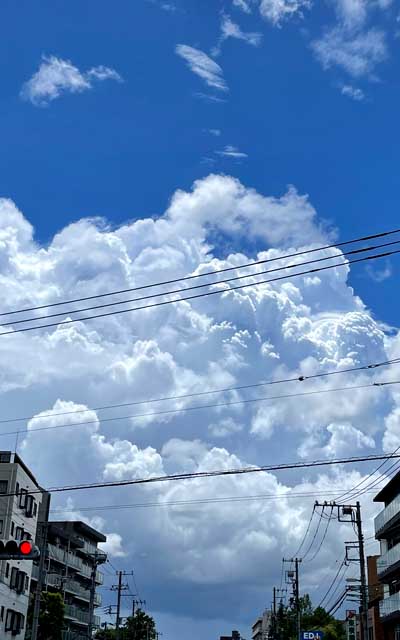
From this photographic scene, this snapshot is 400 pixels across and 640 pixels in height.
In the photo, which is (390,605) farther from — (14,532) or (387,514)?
(14,532)

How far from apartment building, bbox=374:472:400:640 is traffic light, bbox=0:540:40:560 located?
3976 centimetres

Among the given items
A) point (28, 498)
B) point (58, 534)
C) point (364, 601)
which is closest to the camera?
point (364, 601)

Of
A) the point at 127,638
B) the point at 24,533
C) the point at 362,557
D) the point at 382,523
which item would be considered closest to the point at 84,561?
the point at 127,638

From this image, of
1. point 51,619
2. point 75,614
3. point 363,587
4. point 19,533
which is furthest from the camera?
point 75,614

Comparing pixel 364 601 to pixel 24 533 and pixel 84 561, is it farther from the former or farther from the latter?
pixel 84 561

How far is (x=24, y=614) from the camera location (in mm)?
66500

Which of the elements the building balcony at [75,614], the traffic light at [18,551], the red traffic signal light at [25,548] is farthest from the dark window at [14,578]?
the red traffic signal light at [25,548]

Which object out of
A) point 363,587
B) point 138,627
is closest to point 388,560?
point 363,587

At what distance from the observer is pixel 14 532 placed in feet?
207

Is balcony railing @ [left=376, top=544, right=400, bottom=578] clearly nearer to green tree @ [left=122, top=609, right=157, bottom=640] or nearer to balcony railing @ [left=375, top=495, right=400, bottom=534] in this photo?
balcony railing @ [left=375, top=495, right=400, bottom=534]

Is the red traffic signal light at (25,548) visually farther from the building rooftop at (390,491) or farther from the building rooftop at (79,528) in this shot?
the building rooftop at (79,528)

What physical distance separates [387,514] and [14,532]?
27601 mm

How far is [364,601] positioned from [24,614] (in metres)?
31.6

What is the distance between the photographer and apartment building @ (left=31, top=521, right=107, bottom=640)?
84.9 meters
